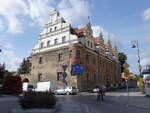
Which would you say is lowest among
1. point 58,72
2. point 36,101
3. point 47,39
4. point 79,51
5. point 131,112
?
point 131,112

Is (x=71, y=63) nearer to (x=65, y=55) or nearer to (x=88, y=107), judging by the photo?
(x=65, y=55)

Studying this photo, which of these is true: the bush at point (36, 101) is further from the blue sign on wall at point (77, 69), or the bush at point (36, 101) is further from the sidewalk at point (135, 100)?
the blue sign on wall at point (77, 69)

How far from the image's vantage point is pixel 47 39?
156 ft

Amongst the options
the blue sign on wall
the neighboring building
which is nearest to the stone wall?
the neighboring building

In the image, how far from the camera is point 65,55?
43719 mm

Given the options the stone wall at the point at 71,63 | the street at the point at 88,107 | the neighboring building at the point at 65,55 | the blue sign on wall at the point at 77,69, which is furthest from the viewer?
the neighboring building at the point at 65,55

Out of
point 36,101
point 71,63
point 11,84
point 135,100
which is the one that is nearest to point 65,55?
point 71,63

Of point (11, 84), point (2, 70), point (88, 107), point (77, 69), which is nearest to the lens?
point (88, 107)

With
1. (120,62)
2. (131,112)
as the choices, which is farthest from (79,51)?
(120,62)

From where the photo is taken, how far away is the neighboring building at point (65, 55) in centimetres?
4229

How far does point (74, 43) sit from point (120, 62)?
126 feet

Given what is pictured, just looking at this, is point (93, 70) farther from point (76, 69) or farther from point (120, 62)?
point (120, 62)

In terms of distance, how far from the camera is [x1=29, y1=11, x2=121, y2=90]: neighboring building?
A: 4229 cm

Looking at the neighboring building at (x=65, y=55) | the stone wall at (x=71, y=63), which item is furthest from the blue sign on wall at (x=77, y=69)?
the stone wall at (x=71, y=63)
